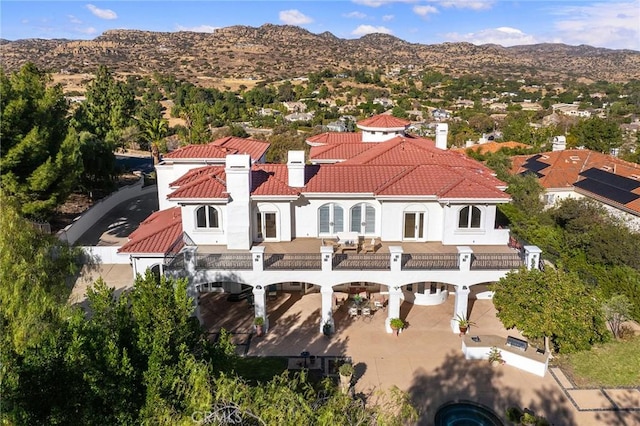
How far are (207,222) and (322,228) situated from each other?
5.53 metres

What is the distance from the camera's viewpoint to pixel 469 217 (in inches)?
918

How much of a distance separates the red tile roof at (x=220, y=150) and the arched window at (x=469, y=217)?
38.7ft

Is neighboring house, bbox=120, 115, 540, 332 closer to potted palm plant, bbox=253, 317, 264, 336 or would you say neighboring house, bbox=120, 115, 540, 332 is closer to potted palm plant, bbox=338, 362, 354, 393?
potted palm plant, bbox=253, 317, 264, 336

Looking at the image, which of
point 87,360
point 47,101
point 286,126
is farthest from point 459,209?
point 286,126

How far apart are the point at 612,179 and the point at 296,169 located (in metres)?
31.5

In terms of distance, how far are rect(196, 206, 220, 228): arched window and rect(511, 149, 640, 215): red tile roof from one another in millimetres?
31535

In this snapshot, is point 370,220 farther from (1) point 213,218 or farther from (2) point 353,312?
(1) point 213,218

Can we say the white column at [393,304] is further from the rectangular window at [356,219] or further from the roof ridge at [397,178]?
the roof ridge at [397,178]

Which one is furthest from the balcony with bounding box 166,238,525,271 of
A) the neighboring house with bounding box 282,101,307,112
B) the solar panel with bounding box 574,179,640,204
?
the neighboring house with bounding box 282,101,307,112

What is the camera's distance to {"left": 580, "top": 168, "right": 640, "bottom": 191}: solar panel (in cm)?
3981

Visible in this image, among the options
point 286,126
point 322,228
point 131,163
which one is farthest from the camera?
point 286,126

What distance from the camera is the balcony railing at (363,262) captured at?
20.9 meters

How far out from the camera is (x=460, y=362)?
64.7ft

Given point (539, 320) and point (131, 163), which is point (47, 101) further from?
point (131, 163)
